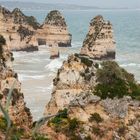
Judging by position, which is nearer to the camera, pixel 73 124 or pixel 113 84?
pixel 73 124

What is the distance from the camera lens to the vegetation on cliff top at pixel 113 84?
80.1ft

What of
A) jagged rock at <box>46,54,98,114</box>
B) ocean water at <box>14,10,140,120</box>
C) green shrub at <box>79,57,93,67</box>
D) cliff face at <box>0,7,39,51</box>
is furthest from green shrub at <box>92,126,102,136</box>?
cliff face at <box>0,7,39,51</box>

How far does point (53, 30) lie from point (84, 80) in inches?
2939

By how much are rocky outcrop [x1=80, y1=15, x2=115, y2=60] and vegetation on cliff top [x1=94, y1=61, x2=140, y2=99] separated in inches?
2267

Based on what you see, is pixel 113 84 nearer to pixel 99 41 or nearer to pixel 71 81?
pixel 71 81

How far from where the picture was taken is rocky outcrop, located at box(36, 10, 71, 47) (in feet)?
346

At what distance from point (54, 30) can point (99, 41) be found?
2257cm

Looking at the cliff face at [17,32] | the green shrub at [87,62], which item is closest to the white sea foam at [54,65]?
the cliff face at [17,32]

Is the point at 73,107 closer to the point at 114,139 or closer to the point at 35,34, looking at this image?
the point at 114,139

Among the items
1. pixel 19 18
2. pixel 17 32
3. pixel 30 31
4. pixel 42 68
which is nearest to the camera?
pixel 42 68

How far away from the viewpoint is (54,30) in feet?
348

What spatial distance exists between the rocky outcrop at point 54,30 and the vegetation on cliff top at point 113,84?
7857 centimetres

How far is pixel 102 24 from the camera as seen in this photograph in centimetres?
8644

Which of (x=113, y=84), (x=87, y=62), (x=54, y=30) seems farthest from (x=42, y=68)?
(x=113, y=84)
